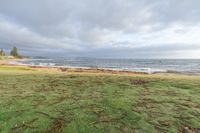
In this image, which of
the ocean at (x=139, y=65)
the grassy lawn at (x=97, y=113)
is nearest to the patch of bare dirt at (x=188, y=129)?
the grassy lawn at (x=97, y=113)

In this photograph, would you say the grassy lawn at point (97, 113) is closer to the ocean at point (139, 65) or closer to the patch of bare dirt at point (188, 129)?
the patch of bare dirt at point (188, 129)

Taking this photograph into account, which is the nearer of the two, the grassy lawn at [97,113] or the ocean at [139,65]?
the grassy lawn at [97,113]

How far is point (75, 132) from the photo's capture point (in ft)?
11.0

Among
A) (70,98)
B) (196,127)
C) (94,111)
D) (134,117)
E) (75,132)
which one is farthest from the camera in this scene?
(70,98)

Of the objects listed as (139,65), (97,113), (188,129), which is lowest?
(188,129)

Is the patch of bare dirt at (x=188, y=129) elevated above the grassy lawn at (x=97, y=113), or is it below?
below

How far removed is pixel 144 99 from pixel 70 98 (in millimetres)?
2232

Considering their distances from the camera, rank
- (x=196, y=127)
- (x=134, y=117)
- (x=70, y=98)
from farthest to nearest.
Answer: (x=70, y=98) < (x=134, y=117) < (x=196, y=127)

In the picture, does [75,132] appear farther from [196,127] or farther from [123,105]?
[196,127]

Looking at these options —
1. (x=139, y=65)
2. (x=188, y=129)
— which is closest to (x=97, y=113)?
(x=188, y=129)

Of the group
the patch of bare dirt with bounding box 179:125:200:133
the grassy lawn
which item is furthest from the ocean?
the patch of bare dirt with bounding box 179:125:200:133

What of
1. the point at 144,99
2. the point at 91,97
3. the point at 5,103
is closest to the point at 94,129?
the point at 91,97

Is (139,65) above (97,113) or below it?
above

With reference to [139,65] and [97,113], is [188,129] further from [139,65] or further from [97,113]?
[139,65]
